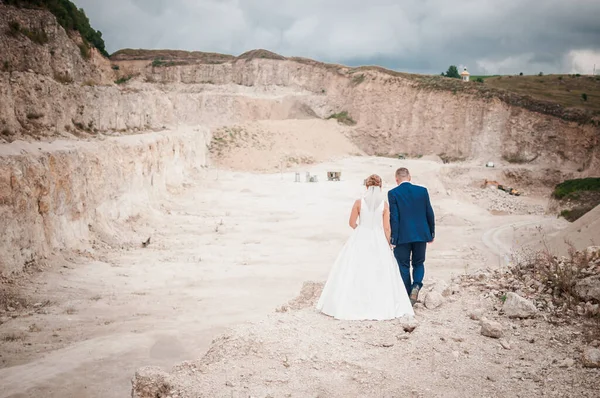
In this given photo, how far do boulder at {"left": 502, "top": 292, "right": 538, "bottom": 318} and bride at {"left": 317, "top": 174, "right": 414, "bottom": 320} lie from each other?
1180 mm

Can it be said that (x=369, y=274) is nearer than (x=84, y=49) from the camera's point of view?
Yes

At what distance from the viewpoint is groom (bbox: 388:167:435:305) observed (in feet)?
22.0

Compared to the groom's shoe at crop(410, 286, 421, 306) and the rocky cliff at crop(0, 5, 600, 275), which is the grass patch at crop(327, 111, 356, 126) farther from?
the groom's shoe at crop(410, 286, 421, 306)

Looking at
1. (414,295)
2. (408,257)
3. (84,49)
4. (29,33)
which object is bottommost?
(414,295)

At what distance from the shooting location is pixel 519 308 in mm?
6234

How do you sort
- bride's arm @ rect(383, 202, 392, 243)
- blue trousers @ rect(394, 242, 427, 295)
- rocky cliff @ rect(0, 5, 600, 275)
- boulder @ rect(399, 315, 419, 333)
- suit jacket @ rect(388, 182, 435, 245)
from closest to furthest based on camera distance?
boulder @ rect(399, 315, 419, 333), bride's arm @ rect(383, 202, 392, 243), suit jacket @ rect(388, 182, 435, 245), blue trousers @ rect(394, 242, 427, 295), rocky cliff @ rect(0, 5, 600, 275)

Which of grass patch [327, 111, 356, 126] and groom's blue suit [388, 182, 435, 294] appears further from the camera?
grass patch [327, 111, 356, 126]

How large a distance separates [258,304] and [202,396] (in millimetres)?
4531

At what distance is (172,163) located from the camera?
2447cm

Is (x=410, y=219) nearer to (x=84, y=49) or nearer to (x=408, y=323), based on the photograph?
(x=408, y=323)

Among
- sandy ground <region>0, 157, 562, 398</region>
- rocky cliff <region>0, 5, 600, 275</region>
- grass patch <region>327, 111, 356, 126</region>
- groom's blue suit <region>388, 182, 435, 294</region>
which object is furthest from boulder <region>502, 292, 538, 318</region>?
grass patch <region>327, 111, 356, 126</region>

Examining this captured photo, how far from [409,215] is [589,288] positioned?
7.68 feet

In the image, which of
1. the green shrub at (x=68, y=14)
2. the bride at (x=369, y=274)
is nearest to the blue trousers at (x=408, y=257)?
the bride at (x=369, y=274)

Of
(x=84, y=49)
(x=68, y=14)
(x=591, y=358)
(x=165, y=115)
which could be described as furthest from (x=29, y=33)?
(x=591, y=358)
